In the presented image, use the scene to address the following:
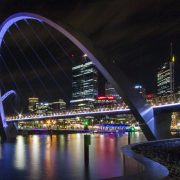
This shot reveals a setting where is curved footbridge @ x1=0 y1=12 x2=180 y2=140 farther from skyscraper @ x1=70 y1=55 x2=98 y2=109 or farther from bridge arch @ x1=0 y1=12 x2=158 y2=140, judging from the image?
skyscraper @ x1=70 y1=55 x2=98 y2=109

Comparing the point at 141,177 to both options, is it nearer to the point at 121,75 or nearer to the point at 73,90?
the point at 121,75

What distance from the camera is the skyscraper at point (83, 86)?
112225 millimetres

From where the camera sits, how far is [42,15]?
3850 centimetres

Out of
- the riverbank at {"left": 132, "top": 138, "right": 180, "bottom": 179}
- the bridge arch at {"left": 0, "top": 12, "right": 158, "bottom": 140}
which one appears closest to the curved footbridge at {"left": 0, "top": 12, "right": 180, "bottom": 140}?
the bridge arch at {"left": 0, "top": 12, "right": 158, "bottom": 140}

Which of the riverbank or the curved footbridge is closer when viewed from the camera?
the riverbank

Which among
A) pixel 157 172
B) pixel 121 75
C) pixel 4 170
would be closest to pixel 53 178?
pixel 4 170

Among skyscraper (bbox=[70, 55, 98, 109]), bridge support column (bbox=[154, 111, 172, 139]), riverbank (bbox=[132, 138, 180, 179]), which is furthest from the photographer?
skyscraper (bbox=[70, 55, 98, 109])

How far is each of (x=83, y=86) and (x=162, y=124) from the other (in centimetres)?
7803

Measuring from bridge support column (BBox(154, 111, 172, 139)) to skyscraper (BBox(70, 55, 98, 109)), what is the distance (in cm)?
6672

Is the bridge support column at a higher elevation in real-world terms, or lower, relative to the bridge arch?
lower

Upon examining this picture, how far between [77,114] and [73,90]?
58.4 m

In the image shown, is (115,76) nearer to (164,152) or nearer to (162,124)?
(162,124)

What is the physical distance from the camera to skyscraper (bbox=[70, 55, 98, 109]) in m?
112

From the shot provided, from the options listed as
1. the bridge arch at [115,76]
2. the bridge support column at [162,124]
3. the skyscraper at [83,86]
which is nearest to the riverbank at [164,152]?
the bridge arch at [115,76]
